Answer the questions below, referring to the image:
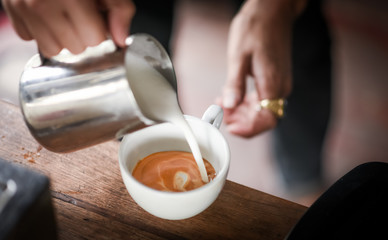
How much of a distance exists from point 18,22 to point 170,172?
0.42 meters

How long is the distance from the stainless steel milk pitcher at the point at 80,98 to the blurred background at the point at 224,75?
3.20 ft

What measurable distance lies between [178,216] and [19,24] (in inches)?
18.4

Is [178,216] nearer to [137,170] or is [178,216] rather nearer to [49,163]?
[137,170]

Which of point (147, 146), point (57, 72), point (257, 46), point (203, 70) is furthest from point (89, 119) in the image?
point (203, 70)

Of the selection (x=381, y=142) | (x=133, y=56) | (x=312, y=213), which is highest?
(x=133, y=56)

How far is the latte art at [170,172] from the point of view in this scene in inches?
30.9

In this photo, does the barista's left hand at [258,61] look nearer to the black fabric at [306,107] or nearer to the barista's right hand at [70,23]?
the black fabric at [306,107]

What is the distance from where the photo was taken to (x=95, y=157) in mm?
855

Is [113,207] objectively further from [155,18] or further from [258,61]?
[155,18]

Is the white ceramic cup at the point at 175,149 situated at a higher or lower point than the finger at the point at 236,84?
higher

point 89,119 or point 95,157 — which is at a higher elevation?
point 89,119

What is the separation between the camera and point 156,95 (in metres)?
0.75

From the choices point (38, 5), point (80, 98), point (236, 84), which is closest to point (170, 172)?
point (80, 98)

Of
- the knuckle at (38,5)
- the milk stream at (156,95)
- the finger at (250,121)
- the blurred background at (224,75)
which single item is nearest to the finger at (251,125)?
the finger at (250,121)
